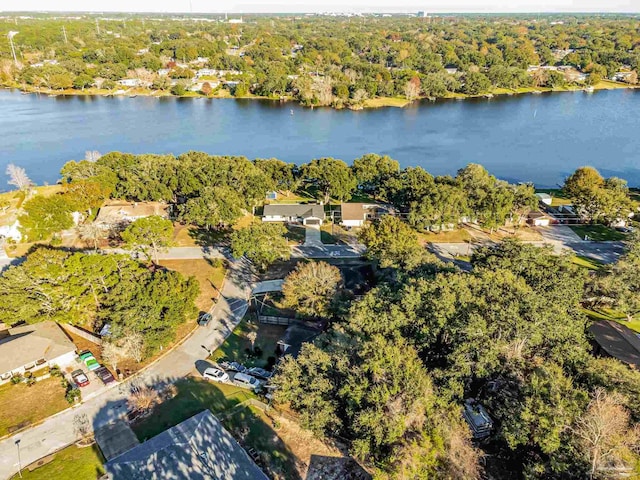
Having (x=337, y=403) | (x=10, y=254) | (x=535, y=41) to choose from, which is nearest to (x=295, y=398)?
(x=337, y=403)

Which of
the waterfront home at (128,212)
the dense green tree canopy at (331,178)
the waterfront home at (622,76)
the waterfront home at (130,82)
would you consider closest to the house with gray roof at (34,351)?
the waterfront home at (128,212)

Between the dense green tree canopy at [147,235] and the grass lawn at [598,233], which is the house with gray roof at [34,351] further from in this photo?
the grass lawn at [598,233]

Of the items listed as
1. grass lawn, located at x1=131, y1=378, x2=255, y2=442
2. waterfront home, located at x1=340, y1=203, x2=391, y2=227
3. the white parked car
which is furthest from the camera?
waterfront home, located at x1=340, y1=203, x2=391, y2=227

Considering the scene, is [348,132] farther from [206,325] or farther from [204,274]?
[206,325]

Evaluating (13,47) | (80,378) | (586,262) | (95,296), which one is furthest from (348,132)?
(13,47)

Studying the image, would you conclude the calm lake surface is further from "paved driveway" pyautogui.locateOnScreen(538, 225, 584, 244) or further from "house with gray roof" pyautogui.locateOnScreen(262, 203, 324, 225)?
"house with gray roof" pyautogui.locateOnScreen(262, 203, 324, 225)

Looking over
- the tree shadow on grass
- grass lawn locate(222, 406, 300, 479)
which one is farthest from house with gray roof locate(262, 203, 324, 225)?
grass lawn locate(222, 406, 300, 479)
